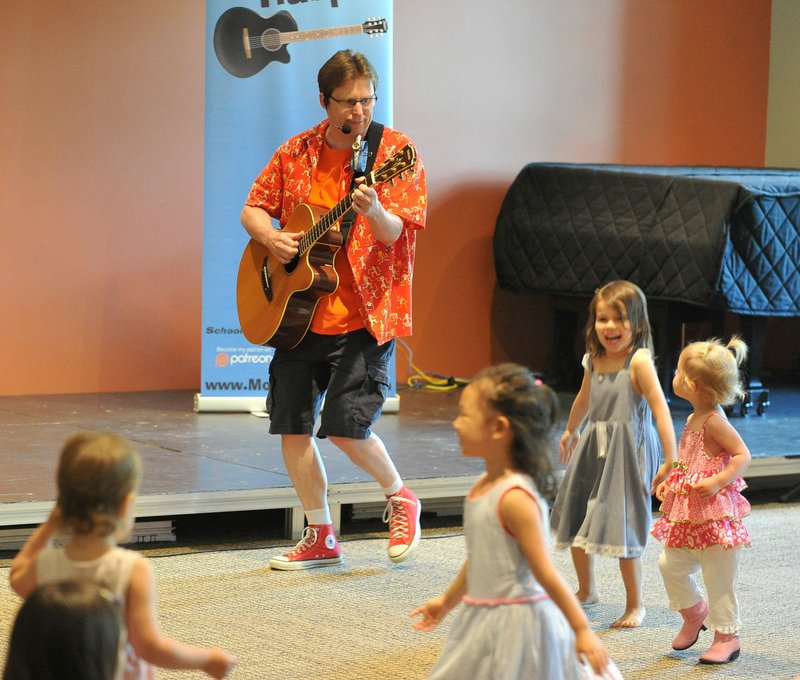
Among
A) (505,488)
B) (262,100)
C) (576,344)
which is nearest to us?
(505,488)

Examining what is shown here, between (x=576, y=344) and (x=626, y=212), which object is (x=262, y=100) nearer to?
(x=626, y=212)

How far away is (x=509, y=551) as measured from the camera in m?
1.96

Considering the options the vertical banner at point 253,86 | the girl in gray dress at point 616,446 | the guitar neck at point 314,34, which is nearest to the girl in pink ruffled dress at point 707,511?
the girl in gray dress at point 616,446

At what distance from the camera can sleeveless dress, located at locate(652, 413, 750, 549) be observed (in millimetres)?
2895

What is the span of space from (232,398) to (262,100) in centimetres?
129

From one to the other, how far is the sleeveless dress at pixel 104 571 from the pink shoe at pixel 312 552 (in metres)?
1.88

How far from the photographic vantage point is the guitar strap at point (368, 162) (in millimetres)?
3508

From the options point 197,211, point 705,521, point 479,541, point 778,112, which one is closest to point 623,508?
point 705,521

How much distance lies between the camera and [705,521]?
114 inches

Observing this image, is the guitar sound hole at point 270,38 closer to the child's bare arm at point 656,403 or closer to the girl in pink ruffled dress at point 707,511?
the child's bare arm at point 656,403

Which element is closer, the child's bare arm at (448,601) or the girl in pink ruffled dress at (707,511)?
the child's bare arm at (448,601)

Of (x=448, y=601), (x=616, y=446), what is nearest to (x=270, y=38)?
(x=616, y=446)

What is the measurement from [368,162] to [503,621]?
1.83m

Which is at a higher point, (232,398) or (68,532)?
(68,532)
